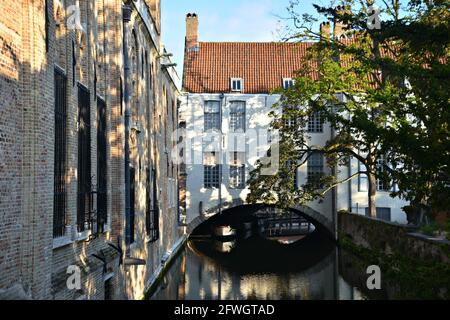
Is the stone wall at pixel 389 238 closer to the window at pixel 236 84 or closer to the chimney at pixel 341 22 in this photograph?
the chimney at pixel 341 22

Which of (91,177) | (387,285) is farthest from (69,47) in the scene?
(387,285)

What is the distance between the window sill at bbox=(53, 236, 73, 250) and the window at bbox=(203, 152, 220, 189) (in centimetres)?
1999

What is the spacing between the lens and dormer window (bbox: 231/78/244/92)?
29.5 meters

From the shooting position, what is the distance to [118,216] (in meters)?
12.0

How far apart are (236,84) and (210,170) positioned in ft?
16.3

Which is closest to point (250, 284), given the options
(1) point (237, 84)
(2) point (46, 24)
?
(1) point (237, 84)

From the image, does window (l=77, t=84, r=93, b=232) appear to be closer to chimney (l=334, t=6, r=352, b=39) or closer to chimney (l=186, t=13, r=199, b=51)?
chimney (l=334, t=6, r=352, b=39)

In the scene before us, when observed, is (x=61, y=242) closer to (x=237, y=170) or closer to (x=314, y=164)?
(x=237, y=170)

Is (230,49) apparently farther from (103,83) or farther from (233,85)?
(103,83)

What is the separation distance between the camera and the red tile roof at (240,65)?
97.0 feet

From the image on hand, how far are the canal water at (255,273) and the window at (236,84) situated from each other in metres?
8.64

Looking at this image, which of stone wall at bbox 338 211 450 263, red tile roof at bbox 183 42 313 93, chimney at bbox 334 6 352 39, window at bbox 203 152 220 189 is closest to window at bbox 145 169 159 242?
chimney at bbox 334 6 352 39

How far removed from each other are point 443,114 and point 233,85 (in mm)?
23081

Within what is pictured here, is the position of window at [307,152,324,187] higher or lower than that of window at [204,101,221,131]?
lower
